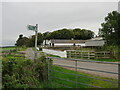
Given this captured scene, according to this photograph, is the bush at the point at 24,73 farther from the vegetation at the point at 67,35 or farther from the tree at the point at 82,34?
the tree at the point at 82,34

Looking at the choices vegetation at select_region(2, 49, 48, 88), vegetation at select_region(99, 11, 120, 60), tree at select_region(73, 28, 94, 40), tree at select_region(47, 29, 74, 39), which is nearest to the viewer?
vegetation at select_region(2, 49, 48, 88)

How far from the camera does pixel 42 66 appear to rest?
4.11 m

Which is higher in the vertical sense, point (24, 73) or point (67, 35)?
point (67, 35)

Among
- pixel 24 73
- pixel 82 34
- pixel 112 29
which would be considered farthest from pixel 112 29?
pixel 82 34

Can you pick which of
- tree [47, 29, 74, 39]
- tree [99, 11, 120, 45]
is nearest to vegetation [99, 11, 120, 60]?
tree [99, 11, 120, 45]

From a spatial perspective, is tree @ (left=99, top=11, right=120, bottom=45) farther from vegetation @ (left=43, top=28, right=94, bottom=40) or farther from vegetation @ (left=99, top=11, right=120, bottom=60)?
vegetation @ (left=43, top=28, right=94, bottom=40)

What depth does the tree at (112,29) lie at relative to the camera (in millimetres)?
18969

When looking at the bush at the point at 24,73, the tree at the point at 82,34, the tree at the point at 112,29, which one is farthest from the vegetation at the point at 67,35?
the bush at the point at 24,73

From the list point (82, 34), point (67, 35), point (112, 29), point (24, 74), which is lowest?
point (24, 74)

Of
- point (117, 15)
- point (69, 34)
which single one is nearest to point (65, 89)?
point (117, 15)

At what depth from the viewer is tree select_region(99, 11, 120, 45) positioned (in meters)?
19.0

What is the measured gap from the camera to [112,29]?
20.4 m

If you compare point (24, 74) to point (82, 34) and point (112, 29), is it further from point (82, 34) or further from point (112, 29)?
point (82, 34)

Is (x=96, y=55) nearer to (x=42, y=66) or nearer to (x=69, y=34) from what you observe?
(x=42, y=66)
